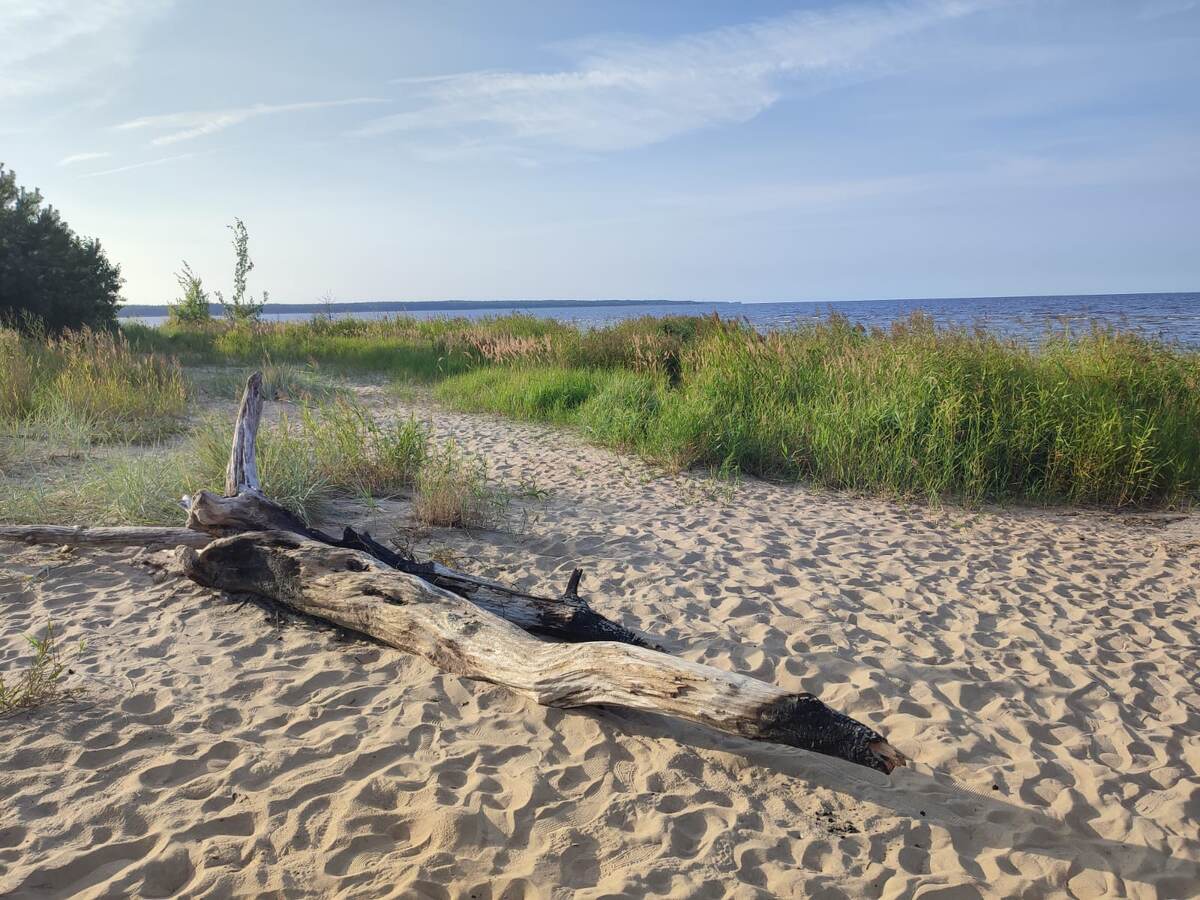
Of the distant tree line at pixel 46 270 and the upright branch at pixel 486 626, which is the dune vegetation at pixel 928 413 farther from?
the distant tree line at pixel 46 270

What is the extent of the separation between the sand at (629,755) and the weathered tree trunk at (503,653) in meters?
0.15

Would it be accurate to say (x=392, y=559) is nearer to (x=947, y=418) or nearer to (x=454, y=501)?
(x=454, y=501)

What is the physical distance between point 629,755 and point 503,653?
27.9 inches

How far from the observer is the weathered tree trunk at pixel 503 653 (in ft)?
8.82

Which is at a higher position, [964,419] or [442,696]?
[964,419]

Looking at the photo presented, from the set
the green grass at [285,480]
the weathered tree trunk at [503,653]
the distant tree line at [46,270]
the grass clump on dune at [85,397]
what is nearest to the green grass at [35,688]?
the weathered tree trunk at [503,653]

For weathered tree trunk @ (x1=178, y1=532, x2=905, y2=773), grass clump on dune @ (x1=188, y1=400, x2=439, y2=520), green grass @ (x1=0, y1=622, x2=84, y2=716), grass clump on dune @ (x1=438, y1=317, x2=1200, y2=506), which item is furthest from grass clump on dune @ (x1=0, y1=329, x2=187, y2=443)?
green grass @ (x1=0, y1=622, x2=84, y2=716)

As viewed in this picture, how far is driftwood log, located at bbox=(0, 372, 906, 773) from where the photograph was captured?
273 centimetres

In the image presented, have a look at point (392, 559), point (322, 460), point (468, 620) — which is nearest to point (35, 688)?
point (392, 559)

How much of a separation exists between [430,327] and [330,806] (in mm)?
19142

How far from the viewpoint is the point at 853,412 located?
27.2 ft

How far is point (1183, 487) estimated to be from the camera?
24.2 ft

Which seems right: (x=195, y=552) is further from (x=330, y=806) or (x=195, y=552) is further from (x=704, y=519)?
(x=704, y=519)

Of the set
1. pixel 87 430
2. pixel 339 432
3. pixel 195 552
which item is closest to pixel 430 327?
pixel 87 430
